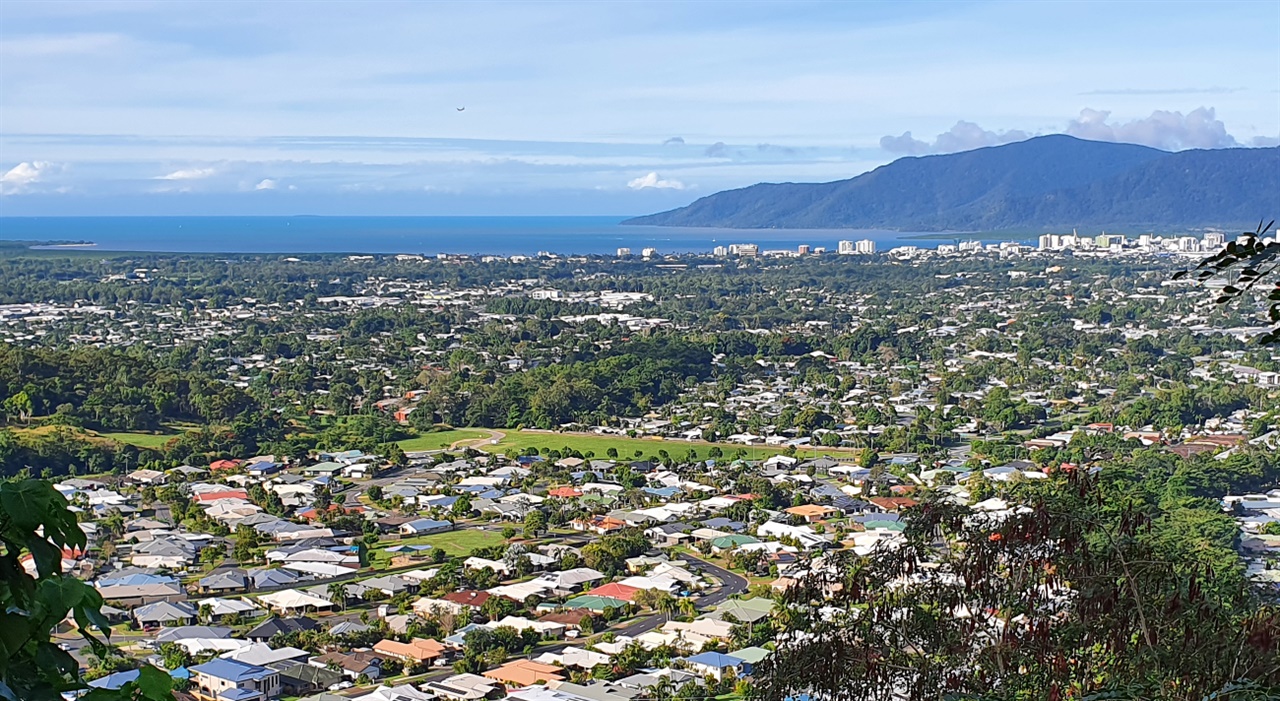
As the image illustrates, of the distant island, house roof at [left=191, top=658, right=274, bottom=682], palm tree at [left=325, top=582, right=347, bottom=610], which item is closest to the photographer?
house roof at [left=191, top=658, right=274, bottom=682]

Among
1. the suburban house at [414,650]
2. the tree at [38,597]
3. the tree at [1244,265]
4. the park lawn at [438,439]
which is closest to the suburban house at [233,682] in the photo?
the suburban house at [414,650]

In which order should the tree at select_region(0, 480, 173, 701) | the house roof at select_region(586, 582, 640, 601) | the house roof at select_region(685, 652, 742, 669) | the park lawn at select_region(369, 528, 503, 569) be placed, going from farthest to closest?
the park lawn at select_region(369, 528, 503, 569)
the house roof at select_region(586, 582, 640, 601)
the house roof at select_region(685, 652, 742, 669)
the tree at select_region(0, 480, 173, 701)

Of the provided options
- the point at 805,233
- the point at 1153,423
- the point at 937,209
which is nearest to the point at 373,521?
the point at 1153,423

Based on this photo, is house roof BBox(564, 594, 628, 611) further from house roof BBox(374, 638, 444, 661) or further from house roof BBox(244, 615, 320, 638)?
house roof BBox(244, 615, 320, 638)

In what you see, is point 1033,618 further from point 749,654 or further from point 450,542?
point 450,542

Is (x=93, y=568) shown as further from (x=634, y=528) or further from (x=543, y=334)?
(x=543, y=334)

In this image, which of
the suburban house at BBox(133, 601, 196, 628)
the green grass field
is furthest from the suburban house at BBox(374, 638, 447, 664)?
the green grass field
